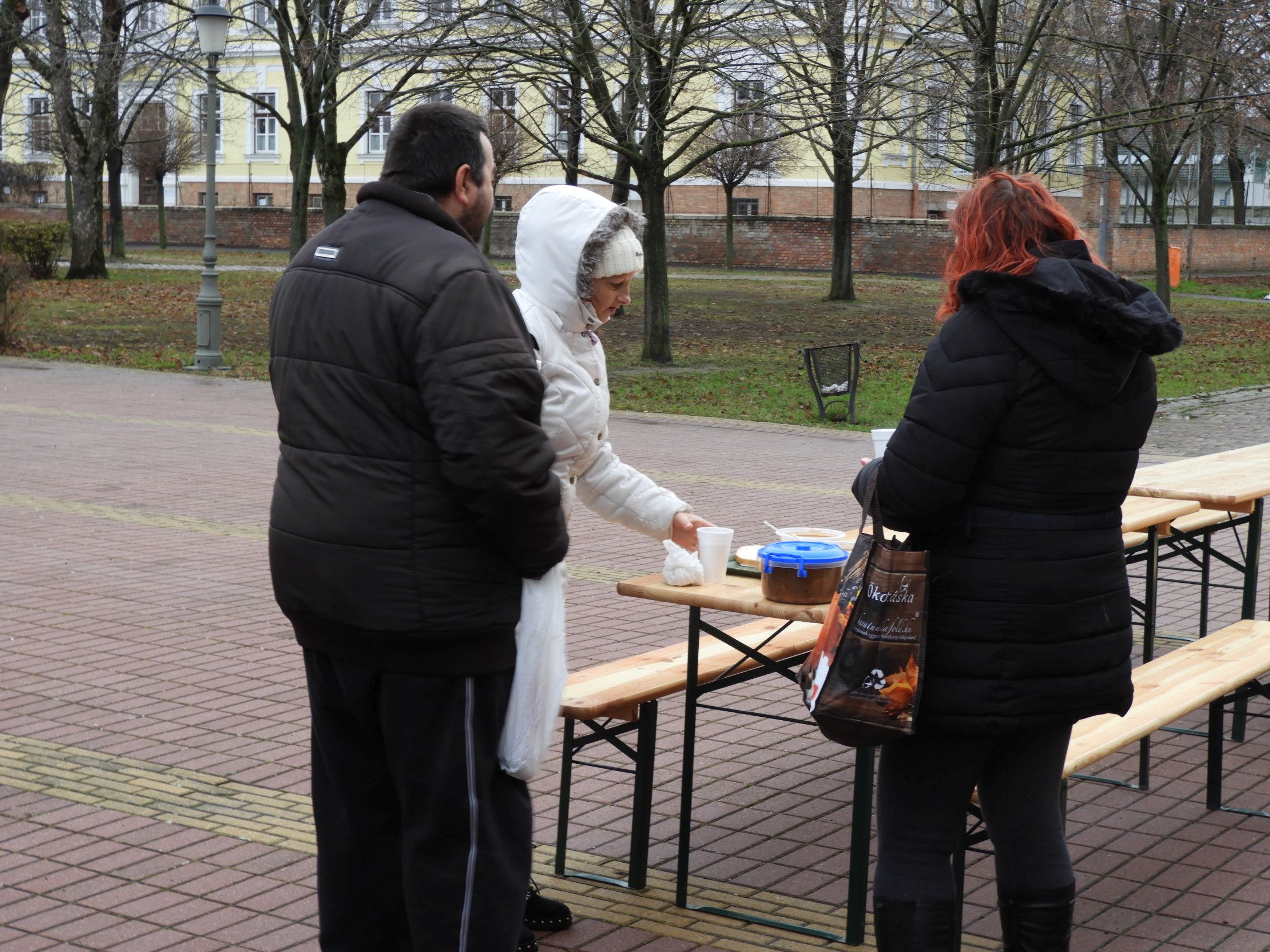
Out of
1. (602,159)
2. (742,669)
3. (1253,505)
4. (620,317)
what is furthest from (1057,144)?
(602,159)

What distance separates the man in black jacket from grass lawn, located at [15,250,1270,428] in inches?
465

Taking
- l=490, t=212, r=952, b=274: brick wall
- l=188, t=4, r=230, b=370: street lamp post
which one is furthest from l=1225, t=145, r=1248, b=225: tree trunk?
l=188, t=4, r=230, b=370: street lamp post

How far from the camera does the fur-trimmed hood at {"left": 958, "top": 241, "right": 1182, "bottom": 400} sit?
8.98 feet

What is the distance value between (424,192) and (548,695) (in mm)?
947

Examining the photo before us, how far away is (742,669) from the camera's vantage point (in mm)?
4449

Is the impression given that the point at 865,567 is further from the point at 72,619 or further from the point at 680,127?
the point at 680,127

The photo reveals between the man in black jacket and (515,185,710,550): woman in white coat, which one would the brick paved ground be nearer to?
the man in black jacket

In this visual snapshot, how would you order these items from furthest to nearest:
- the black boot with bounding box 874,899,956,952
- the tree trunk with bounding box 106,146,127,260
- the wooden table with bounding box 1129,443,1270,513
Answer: the tree trunk with bounding box 106,146,127,260 < the wooden table with bounding box 1129,443,1270,513 < the black boot with bounding box 874,899,956,952

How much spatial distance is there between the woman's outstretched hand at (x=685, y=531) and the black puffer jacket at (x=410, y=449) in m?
0.87

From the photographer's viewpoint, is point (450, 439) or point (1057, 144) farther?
point (1057, 144)

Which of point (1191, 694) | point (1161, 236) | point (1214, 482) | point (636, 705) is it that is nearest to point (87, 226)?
point (1161, 236)

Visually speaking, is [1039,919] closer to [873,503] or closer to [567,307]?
[873,503]

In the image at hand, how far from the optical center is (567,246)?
316cm

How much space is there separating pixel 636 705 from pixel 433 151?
1742 mm
